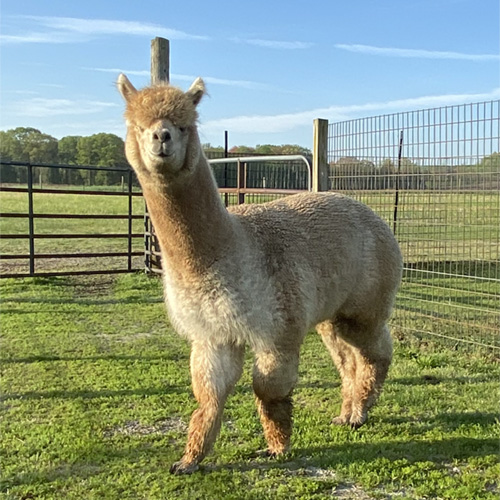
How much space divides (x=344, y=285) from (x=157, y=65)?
4.66m

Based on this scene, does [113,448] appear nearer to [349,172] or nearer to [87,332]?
[87,332]

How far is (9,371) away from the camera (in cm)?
478

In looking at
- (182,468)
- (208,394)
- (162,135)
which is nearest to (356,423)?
(208,394)

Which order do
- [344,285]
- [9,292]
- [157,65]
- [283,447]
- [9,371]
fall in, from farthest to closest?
[9,292], [157,65], [9,371], [344,285], [283,447]

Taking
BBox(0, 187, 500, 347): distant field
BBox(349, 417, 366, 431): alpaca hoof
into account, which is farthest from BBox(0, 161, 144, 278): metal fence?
BBox(349, 417, 366, 431): alpaca hoof

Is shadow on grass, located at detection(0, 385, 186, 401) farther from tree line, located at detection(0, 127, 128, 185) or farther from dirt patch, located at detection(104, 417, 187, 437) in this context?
tree line, located at detection(0, 127, 128, 185)

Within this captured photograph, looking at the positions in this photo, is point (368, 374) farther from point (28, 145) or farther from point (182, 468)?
point (28, 145)

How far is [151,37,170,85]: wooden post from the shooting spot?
7117 mm

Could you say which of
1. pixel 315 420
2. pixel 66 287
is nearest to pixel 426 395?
pixel 315 420

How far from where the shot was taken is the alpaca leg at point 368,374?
384 centimetres

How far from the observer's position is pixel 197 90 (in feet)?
9.70

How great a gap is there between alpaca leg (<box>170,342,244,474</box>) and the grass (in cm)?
11

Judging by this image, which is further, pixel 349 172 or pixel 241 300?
pixel 349 172

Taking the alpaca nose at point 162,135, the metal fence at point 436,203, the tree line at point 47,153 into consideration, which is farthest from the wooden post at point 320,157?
the tree line at point 47,153
